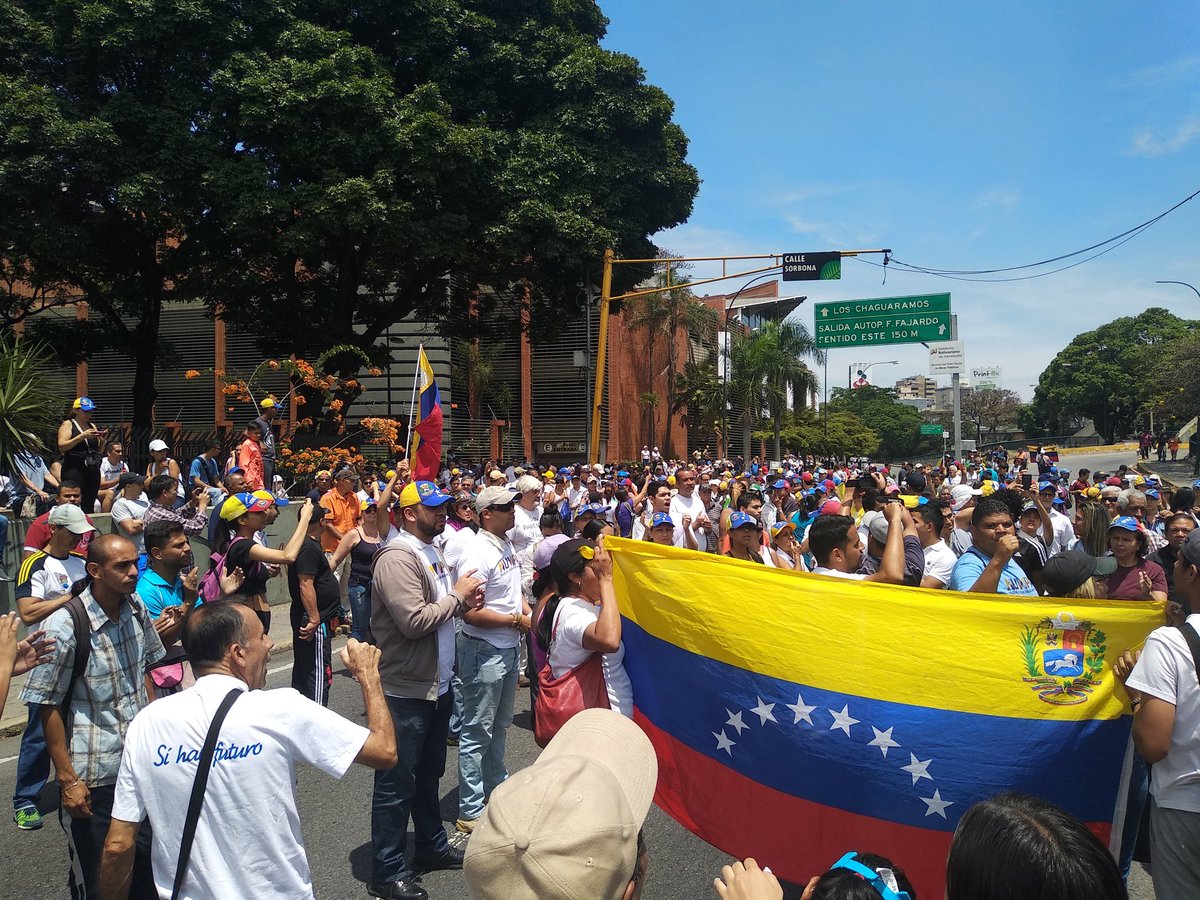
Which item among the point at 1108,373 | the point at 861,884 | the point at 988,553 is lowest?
the point at 861,884

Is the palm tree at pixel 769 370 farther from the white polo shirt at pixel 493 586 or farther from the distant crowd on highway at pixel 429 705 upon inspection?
the white polo shirt at pixel 493 586

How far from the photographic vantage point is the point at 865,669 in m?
3.42

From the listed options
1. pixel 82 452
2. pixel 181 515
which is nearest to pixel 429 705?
pixel 181 515

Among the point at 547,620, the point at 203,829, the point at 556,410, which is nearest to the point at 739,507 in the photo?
the point at 547,620

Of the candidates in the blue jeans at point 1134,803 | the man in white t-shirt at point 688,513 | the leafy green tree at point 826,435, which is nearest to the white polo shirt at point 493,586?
the blue jeans at point 1134,803

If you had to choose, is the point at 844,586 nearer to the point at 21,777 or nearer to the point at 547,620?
the point at 547,620

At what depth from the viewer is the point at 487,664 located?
4863mm

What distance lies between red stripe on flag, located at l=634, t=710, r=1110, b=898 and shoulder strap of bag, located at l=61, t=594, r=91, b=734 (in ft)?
8.22

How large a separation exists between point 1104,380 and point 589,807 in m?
90.4

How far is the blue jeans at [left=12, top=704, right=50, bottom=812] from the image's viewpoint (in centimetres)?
496

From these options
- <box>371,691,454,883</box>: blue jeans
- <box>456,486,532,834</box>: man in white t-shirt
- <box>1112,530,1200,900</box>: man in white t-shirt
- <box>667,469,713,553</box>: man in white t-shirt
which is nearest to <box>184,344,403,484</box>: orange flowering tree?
<box>667,469,713,553</box>: man in white t-shirt

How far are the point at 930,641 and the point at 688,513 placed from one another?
20.8ft

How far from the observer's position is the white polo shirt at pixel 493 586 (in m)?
4.86

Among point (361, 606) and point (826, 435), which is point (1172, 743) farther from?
point (826, 435)
